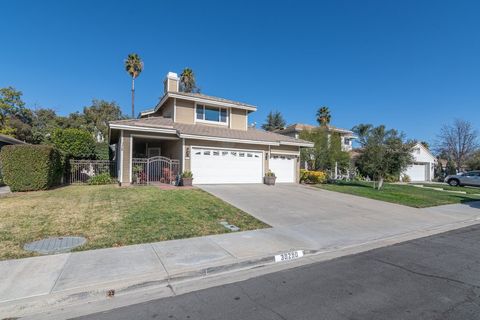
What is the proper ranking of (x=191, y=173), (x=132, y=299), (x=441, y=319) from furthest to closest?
(x=191, y=173)
(x=132, y=299)
(x=441, y=319)

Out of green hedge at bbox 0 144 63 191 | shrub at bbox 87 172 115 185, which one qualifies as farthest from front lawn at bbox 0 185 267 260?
shrub at bbox 87 172 115 185

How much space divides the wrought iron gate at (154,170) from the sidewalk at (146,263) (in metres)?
10.6

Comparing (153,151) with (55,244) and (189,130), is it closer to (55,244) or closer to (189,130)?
(189,130)

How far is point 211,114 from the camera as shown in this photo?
20.7 m

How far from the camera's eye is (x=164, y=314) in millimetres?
3482

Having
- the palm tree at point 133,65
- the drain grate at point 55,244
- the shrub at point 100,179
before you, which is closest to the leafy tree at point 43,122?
the palm tree at point 133,65

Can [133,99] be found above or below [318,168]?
above

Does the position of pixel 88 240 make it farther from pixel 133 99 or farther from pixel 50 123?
pixel 50 123

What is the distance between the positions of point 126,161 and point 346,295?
14.6 meters

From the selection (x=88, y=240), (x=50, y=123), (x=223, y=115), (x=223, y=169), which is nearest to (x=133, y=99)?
(x=50, y=123)

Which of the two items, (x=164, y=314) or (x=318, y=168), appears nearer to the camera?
(x=164, y=314)

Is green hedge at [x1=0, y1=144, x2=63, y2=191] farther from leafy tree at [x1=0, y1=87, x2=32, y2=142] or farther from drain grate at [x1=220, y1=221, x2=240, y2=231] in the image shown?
leafy tree at [x1=0, y1=87, x2=32, y2=142]

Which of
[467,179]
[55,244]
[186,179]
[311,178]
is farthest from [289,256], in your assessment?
[467,179]

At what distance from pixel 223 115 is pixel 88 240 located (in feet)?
52.2
